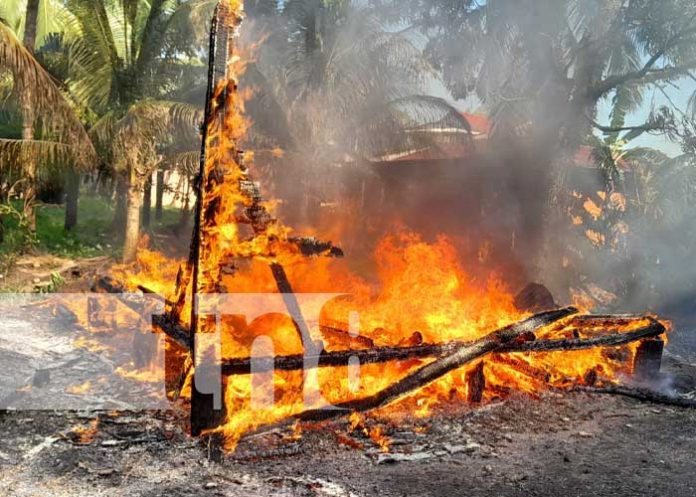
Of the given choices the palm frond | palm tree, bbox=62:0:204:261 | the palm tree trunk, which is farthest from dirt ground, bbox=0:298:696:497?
palm tree, bbox=62:0:204:261

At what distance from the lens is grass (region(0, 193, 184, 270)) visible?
606 inches

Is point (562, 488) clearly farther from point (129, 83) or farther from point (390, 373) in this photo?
point (129, 83)

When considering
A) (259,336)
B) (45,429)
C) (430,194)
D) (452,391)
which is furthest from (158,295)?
(430,194)

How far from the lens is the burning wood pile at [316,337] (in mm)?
4859

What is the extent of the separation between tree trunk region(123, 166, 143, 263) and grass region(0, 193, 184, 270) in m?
1.91

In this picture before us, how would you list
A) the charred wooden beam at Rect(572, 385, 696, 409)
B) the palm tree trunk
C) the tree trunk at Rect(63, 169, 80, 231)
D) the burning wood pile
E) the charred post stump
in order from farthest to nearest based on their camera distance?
the tree trunk at Rect(63, 169, 80, 231)
the palm tree trunk
the charred wooden beam at Rect(572, 385, 696, 409)
the charred post stump
the burning wood pile

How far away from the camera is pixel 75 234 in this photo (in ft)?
61.6

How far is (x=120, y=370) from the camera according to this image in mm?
6746

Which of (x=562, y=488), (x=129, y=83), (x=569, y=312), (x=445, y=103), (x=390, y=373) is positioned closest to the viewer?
(x=562, y=488)

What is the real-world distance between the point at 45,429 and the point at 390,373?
3588 mm

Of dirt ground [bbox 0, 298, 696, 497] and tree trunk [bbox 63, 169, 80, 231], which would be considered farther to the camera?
tree trunk [bbox 63, 169, 80, 231]

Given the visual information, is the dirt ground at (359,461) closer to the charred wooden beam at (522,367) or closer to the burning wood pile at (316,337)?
the burning wood pile at (316,337)

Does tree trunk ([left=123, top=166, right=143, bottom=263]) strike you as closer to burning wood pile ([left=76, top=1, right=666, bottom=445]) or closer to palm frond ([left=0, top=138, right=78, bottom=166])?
palm frond ([left=0, top=138, right=78, bottom=166])

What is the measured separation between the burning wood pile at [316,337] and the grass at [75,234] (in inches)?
339
